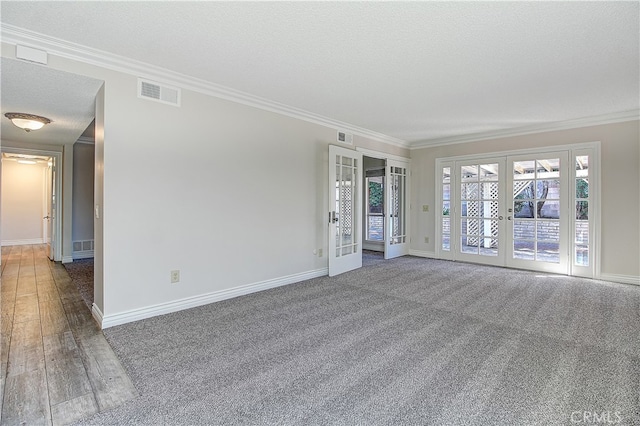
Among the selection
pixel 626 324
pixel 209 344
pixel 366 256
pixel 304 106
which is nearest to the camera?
pixel 209 344

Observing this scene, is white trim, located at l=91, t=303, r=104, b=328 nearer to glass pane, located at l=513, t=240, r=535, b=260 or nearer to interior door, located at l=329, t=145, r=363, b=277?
interior door, located at l=329, t=145, r=363, b=277

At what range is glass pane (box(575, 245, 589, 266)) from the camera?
4.80 m

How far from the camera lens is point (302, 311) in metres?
3.28

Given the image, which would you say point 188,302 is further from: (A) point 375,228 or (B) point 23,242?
(B) point 23,242

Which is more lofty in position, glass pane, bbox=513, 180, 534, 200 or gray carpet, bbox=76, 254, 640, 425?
glass pane, bbox=513, 180, 534, 200

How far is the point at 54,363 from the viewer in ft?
7.29

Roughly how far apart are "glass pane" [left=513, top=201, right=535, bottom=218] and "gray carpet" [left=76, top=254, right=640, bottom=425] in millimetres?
1708

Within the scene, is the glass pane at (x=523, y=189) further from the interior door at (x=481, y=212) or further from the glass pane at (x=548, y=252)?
the glass pane at (x=548, y=252)

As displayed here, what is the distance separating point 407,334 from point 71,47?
12.3 feet

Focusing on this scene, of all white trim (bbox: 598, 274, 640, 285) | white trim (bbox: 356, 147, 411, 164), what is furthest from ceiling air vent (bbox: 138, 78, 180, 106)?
white trim (bbox: 598, 274, 640, 285)

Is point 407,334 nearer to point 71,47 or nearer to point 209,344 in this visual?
point 209,344

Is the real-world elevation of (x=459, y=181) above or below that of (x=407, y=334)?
above

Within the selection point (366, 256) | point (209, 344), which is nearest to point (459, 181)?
point (366, 256)

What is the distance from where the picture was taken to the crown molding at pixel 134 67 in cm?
242
